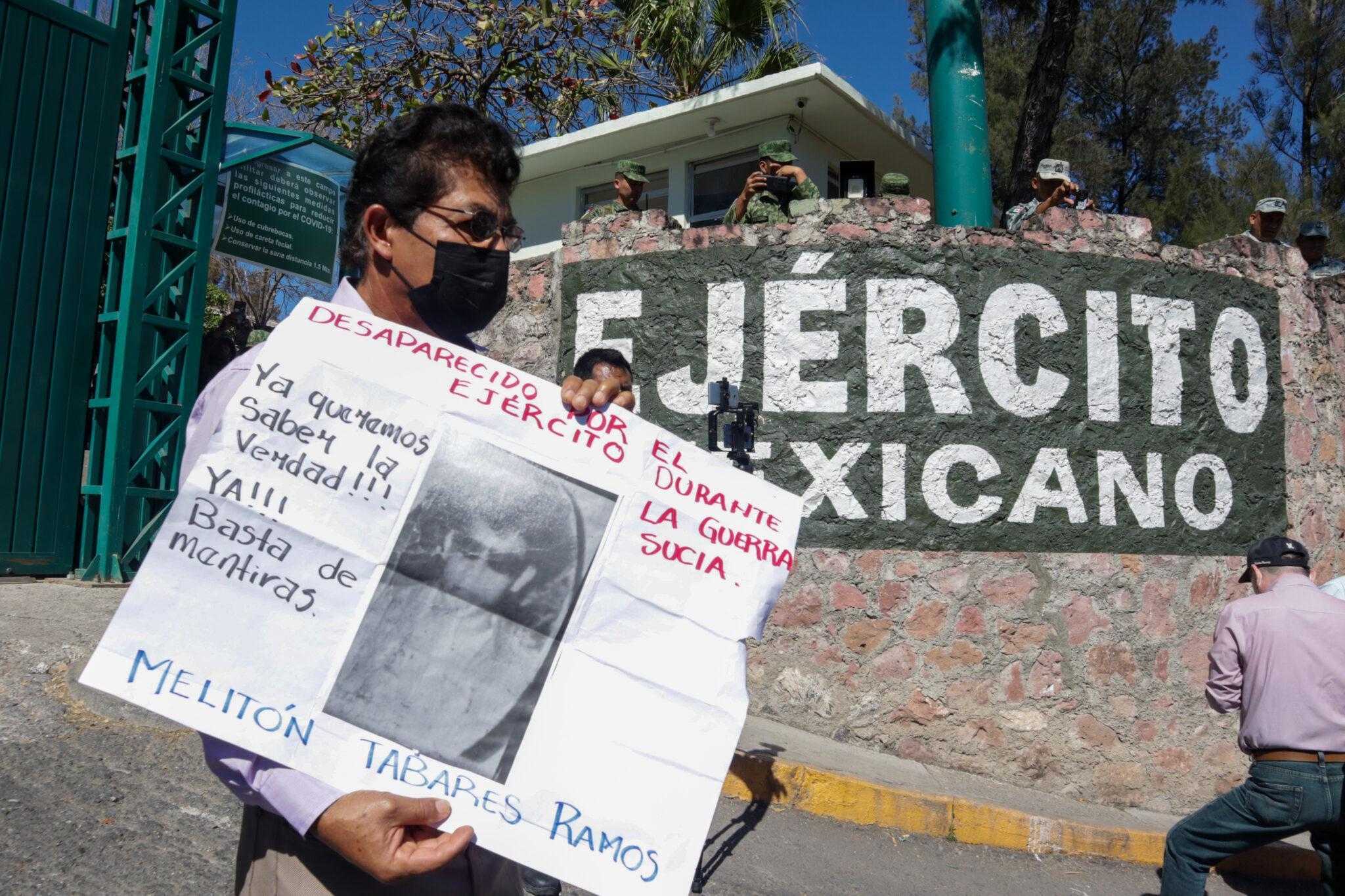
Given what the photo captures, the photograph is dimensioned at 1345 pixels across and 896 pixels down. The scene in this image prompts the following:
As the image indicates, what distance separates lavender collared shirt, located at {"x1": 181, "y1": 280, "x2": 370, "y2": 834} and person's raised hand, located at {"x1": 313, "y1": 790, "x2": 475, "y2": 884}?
28mm

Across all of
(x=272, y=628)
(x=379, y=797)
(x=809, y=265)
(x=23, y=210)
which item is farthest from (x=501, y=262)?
(x=23, y=210)

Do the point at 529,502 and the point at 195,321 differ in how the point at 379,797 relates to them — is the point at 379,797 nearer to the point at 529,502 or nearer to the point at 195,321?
the point at 529,502

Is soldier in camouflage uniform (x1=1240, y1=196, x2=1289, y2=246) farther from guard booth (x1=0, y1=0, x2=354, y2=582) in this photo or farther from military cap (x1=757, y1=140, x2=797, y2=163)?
guard booth (x1=0, y1=0, x2=354, y2=582)

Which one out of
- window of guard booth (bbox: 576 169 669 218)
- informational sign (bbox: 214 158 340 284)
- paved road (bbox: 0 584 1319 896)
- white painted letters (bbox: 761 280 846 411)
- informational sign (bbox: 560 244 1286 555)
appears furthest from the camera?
window of guard booth (bbox: 576 169 669 218)

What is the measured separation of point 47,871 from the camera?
3332 millimetres

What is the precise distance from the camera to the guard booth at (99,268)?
663 centimetres

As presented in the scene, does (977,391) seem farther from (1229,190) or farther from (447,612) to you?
(1229,190)

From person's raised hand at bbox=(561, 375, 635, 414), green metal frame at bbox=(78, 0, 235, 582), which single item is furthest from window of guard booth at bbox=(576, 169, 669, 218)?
person's raised hand at bbox=(561, 375, 635, 414)

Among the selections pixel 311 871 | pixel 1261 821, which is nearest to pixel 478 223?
pixel 311 871

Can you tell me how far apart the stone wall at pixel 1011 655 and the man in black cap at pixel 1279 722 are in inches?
72.3

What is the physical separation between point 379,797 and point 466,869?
28 centimetres

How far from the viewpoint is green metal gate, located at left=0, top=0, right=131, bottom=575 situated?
21.5ft

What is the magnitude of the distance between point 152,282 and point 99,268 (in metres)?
0.35

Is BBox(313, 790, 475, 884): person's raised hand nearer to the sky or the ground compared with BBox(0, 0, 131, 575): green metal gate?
nearer to the ground
